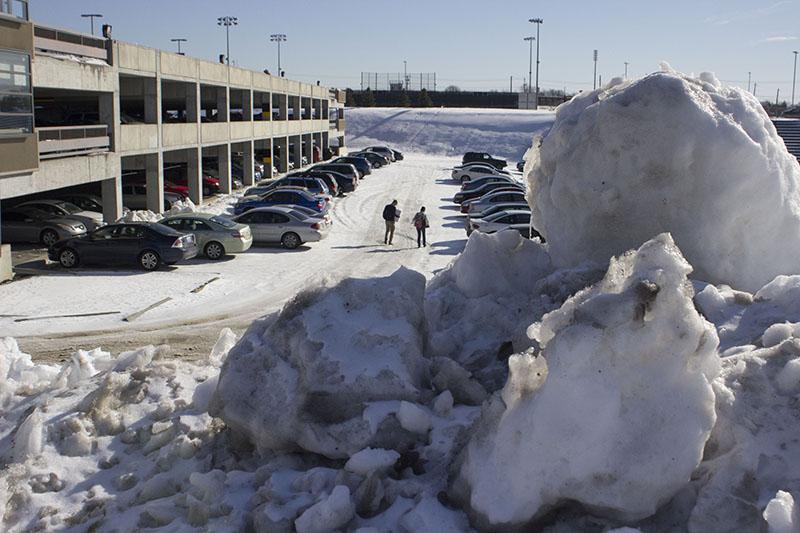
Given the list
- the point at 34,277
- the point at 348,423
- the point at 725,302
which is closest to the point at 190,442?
the point at 348,423

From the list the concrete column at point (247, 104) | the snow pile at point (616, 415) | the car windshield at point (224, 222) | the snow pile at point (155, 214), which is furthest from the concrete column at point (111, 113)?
the snow pile at point (616, 415)

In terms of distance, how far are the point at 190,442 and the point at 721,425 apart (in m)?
4.86

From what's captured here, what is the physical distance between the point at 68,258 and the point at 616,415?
20.0 metres

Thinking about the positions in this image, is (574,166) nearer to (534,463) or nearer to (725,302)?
(725,302)

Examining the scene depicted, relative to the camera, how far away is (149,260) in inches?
913

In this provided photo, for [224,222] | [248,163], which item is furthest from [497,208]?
[248,163]

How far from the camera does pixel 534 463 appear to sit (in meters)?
6.26

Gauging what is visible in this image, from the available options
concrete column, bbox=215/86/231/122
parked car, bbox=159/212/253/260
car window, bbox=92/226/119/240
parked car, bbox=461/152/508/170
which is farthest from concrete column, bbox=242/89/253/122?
car window, bbox=92/226/119/240

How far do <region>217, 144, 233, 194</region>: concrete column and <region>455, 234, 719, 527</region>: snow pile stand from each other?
124ft

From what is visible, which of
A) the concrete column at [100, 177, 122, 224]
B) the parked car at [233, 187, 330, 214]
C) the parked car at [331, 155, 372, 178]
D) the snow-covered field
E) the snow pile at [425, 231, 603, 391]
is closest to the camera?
the snow-covered field

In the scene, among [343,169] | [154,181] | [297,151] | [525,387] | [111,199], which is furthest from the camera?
[297,151]

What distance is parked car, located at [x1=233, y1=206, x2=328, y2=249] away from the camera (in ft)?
91.1

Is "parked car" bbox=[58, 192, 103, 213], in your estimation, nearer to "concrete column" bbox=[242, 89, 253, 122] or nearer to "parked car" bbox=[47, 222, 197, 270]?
"parked car" bbox=[47, 222, 197, 270]

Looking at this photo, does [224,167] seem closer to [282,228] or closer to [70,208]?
[70,208]
